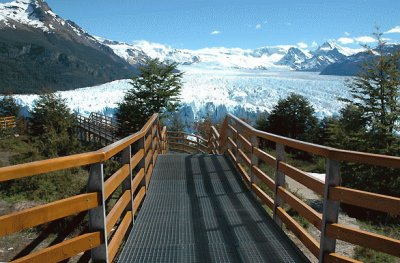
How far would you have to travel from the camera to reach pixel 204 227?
5047 mm

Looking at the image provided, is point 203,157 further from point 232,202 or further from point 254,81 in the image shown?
point 254,81

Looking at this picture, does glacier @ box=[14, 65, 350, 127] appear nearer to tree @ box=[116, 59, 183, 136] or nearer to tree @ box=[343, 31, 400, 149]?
tree @ box=[116, 59, 183, 136]

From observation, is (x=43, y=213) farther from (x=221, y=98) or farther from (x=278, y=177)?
Result: (x=221, y=98)

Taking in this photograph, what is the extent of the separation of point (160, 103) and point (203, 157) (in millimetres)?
19340

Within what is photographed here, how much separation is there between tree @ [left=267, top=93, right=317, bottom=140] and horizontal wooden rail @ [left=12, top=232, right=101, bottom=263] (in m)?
42.7

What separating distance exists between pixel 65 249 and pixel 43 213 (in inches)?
15.7

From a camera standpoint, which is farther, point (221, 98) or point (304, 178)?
point (221, 98)

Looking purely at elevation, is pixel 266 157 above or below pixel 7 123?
above

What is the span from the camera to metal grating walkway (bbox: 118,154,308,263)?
13.6ft

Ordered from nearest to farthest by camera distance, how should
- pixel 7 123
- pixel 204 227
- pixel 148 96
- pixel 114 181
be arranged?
pixel 114 181, pixel 204 227, pixel 148 96, pixel 7 123

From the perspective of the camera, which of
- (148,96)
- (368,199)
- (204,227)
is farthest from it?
(148,96)

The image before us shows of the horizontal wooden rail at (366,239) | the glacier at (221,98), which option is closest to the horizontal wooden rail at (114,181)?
the horizontal wooden rail at (366,239)

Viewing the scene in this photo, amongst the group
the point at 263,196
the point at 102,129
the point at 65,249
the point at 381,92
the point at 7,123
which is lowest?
the point at 7,123

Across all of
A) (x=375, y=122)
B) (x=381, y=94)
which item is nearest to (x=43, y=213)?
(x=375, y=122)
